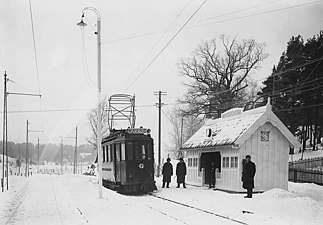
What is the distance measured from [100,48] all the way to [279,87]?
2238 cm

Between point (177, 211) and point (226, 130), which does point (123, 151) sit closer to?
point (226, 130)

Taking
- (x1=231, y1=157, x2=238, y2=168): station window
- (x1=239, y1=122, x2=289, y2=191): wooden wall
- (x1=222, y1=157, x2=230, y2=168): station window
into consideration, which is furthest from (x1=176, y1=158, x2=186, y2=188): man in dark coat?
(x1=239, y1=122, x2=289, y2=191): wooden wall

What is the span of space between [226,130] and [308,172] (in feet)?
32.6

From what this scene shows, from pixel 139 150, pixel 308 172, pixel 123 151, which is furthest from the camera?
pixel 308 172

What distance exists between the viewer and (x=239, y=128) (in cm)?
2272

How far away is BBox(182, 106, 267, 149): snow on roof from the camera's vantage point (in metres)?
22.2

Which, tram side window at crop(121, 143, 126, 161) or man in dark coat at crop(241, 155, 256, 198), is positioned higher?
tram side window at crop(121, 143, 126, 161)

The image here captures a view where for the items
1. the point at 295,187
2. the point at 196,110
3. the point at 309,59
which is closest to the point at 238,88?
the point at 196,110

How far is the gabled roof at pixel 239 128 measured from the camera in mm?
21734

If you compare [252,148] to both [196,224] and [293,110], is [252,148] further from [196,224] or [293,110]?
[293,110]

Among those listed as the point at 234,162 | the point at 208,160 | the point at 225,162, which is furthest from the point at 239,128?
the point at 208,160

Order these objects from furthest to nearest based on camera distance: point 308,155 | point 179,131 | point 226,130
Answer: point 179,131 < point 308,155 < point 226,130

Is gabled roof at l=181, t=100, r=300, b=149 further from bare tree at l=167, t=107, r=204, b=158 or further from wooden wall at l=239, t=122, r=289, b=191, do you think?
bare tree at l=167, t=107, r=204, b=158

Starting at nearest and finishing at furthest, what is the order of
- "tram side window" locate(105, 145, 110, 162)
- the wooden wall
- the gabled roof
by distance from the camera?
the gabled roof, the wooden wall, "tram side window" locate(105, 145, 110, 162)
